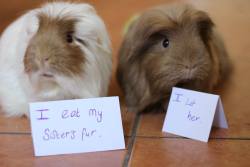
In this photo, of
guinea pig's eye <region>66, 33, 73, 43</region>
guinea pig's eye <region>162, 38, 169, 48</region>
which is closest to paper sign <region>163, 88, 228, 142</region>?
guinea pig's eye <region>162, 38, 169, 48</region>

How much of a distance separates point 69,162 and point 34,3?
4.91 feet

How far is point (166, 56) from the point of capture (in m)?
1.37

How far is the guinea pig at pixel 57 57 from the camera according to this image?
1.25m

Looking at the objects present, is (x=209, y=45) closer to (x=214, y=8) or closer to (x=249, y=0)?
(x=214, y=8)

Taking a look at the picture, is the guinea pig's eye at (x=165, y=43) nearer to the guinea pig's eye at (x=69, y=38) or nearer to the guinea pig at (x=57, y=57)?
the guinea pig at (x=57, y=57)

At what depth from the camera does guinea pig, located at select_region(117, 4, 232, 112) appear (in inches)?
53.0

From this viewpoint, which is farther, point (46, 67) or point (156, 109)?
point (156, 109)

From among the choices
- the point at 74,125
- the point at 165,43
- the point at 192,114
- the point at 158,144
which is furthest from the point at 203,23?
the point at 74,125

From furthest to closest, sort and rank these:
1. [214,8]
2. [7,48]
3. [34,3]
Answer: [214,8] < [34,3] < [7,48]

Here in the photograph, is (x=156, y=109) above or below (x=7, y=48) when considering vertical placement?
below

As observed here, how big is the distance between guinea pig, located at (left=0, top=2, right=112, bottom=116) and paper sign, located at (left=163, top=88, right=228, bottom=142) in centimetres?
24

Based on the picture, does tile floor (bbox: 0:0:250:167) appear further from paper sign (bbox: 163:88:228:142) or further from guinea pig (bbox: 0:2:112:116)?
guinea pig (bbox: 0:2:112:116)

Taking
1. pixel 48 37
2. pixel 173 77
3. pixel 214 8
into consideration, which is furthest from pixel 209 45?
pixel 214 8

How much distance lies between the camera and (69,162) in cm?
119
